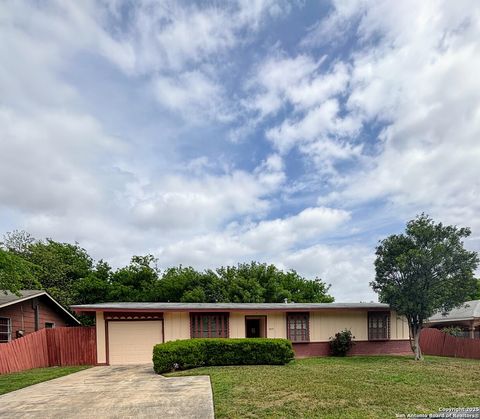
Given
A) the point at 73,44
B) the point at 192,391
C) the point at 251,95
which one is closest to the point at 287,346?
the point at 192,391

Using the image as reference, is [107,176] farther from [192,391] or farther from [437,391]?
[437,391]

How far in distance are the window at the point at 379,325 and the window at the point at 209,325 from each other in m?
6.66

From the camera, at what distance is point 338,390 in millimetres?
8969

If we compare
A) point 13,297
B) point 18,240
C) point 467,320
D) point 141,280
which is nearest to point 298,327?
point 467,320

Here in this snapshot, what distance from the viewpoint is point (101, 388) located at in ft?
33.3

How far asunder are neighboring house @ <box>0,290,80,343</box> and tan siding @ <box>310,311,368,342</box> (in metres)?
11.8

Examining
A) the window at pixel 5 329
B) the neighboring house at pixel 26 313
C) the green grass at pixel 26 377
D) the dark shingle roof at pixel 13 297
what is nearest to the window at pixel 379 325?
the green grass at pixel 26 377

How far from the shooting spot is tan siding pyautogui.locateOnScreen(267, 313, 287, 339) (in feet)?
57.7

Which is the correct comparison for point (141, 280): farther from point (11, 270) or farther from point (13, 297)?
point (11, 270)

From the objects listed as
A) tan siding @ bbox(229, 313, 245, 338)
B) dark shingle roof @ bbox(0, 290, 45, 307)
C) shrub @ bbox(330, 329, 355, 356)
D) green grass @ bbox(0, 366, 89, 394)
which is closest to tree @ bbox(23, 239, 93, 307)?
dark shingle roof @ bbox(0, 290, 45, 307)

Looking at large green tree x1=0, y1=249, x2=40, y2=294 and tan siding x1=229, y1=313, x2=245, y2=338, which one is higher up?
large green tree x1=0, y1=249, x2=40, y2=294

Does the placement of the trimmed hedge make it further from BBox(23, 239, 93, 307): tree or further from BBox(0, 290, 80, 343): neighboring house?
BBox(23, 239, 93, 307): tree

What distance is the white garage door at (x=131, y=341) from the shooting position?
16.1m

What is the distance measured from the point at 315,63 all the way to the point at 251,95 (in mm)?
2533
